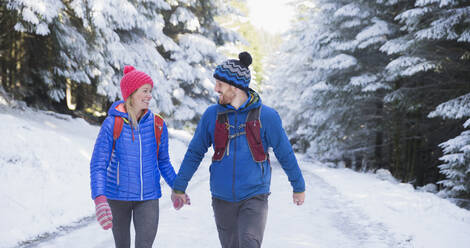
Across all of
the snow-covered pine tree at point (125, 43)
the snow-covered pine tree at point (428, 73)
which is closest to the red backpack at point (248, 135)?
the snow-covered pine tree at point (428, 73)

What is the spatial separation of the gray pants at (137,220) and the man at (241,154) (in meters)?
0.55

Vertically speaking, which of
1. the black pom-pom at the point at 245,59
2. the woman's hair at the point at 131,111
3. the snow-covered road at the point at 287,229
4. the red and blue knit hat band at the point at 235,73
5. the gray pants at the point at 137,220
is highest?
the black pom-pom at the point at 245,59

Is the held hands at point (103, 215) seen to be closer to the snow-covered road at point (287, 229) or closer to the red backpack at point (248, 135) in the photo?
the red backpack at point (248, 135)

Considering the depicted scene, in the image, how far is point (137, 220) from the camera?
336 centimetres

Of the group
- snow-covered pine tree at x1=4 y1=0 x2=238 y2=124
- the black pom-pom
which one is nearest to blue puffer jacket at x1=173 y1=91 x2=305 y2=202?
the black pom-pom

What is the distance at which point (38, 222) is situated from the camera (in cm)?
611

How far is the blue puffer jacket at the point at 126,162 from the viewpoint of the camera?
323cm

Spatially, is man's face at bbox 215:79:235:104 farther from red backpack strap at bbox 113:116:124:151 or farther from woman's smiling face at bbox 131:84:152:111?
red backpack strap at bbox 113:116:124:151

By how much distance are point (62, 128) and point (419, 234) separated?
412 inches

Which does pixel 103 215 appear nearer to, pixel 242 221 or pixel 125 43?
pixel 242 221

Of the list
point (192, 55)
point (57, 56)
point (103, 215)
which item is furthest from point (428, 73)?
point (103, 215)

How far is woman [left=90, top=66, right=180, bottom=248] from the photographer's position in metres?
3.30

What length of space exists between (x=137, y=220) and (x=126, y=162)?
19.3 inches

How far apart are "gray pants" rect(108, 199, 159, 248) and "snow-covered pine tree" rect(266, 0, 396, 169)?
1199cm
